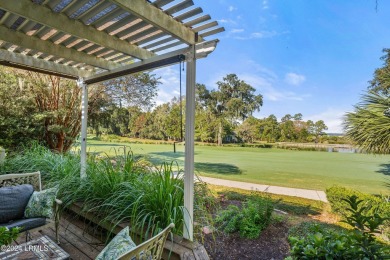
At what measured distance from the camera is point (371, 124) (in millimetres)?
3195

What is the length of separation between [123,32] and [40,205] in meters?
1.96

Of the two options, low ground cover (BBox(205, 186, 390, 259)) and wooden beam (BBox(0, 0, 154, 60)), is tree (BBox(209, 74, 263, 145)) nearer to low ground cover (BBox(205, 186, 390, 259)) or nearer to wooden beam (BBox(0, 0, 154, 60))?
low ground cover (BBox(205, 186, 390, 259))

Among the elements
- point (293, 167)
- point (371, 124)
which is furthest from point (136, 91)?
point (293, 167)

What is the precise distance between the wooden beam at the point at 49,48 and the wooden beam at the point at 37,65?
56cm

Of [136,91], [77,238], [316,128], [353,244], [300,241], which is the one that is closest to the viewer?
[353,244]

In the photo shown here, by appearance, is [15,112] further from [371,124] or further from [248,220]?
[371,124]

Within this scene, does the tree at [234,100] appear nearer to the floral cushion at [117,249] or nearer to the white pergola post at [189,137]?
the white pergola post at [189,137]

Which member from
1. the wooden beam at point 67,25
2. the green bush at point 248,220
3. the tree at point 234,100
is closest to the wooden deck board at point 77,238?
the green bush at point 248,220

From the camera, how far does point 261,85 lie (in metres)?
10.7

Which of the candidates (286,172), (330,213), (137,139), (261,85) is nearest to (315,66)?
(261,85)

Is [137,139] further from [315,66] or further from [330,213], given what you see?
[315,66]

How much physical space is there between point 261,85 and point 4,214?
10.4 meters

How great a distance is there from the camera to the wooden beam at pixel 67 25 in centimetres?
171

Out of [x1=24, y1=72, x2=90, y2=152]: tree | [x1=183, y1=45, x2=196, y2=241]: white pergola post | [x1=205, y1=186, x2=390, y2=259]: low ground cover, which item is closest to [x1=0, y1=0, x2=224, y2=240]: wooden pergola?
[x1=183, y1=45, x2=196, y2=241]: white pergola post
